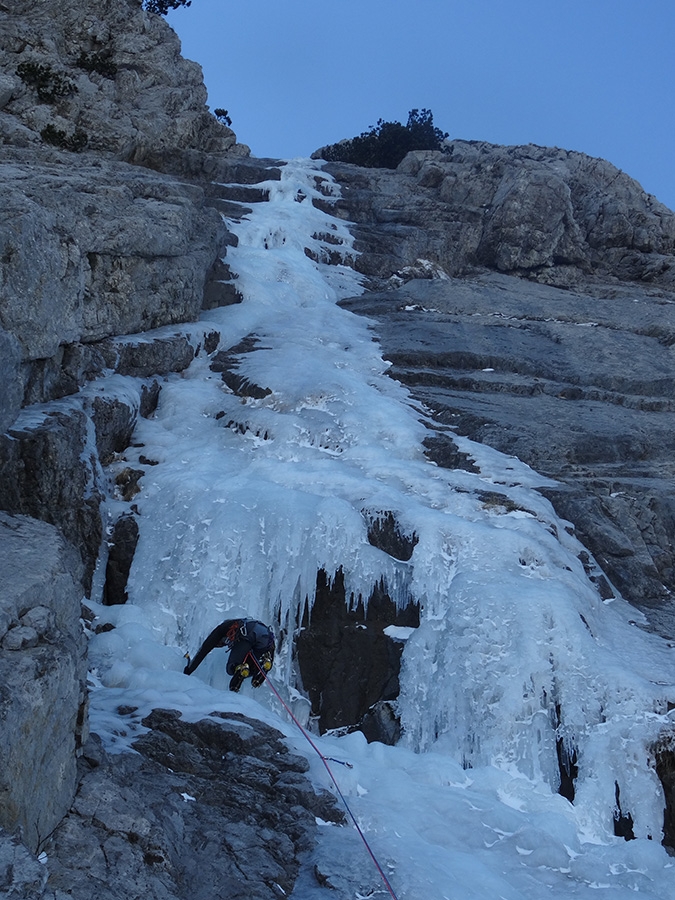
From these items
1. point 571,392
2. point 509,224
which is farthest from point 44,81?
point 571,392

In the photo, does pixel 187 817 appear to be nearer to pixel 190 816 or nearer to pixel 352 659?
pixel 190 816

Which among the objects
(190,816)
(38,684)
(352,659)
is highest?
(38,684)

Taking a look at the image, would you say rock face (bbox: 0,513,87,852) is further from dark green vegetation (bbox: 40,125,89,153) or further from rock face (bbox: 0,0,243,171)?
dark green vegetation (bbox: 40,125,89,153)

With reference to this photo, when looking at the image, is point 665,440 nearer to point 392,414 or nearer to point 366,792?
point 392,414

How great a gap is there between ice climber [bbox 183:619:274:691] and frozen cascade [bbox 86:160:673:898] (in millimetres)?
447

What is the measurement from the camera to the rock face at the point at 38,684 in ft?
15.1

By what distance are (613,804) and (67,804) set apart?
5.89 m

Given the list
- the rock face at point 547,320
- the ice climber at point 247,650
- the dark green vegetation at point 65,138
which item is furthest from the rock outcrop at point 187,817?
the dark green vegetation at point 65,138

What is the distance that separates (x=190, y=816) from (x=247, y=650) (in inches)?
119

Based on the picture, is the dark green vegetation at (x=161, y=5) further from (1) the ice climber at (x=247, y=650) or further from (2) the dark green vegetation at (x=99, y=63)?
(1) the ice climber at (x=247, y=650)

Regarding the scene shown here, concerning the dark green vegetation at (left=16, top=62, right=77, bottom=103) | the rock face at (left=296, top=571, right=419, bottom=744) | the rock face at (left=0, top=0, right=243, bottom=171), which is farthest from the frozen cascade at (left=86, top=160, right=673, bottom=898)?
the dark green vegetation at (left=16, top=62, right=77, bottom=103)

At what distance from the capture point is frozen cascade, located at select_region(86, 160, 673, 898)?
7406mm

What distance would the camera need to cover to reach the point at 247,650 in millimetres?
9000

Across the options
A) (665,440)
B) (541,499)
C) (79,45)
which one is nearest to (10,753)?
(541,499)
